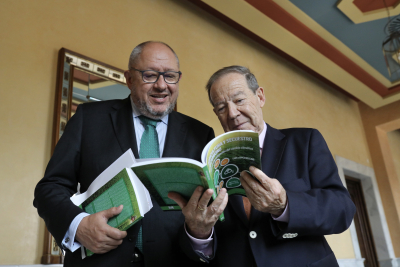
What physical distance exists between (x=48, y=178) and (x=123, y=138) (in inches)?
14.1

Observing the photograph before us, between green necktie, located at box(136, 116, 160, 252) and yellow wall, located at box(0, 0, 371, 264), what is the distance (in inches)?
50.5

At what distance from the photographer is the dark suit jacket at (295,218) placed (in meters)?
1.27

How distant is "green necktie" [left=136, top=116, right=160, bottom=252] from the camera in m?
1.63

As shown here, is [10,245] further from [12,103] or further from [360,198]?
[360,198]

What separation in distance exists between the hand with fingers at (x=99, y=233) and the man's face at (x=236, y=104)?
0.73 metres

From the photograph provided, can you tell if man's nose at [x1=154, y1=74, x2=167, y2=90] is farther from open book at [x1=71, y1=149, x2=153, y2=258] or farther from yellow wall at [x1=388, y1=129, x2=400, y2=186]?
yellow wall at [x1=388, y1=129, x2=400, y2=186]

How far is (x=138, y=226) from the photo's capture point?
55.7 inches

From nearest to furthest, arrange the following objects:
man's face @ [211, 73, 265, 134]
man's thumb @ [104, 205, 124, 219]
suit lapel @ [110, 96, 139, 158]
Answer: man's thumb @ [104, 205, 124, 219], suit lapel @ [110, 96, 139, 158], man's face @ [211, 73, 265, 134]

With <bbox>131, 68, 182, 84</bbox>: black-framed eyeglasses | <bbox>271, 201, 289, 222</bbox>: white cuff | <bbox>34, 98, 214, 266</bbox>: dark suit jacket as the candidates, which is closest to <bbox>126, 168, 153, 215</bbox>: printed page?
<bbox>34, 98, 214, 266</bbox>: dark suit jacket

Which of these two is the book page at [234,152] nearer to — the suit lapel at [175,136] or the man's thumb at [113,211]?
the man's thumb at [113,211]

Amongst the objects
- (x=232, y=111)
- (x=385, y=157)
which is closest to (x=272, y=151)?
(x=232, y=111)

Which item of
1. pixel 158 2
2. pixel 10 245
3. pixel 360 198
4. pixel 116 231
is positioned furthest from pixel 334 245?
pixel 116 231

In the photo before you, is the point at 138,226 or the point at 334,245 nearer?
the point at 138,226

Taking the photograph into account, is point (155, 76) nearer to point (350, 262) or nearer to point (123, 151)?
point (123, 151)
